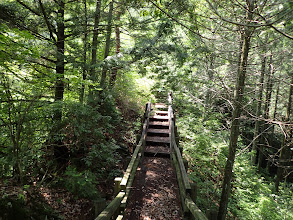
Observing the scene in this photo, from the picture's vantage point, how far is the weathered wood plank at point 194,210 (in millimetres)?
3615

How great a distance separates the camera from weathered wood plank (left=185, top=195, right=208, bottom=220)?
3615 millimetres

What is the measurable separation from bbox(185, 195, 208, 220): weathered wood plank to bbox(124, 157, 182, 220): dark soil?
0.62 m

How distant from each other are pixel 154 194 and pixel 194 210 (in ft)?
5.95

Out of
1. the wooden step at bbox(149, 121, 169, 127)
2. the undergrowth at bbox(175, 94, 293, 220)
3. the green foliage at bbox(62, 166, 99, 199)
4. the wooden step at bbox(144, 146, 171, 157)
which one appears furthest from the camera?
the wooden step at bbox(149, 121, 169, 127)

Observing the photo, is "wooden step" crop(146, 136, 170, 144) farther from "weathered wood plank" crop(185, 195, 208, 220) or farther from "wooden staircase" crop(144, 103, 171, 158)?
"weathered wood plank" crop(185, 195, 208, 220)

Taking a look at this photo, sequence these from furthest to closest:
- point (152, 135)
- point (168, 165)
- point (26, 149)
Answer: point (152, 135) < point (168, 165) < point (26, 149)

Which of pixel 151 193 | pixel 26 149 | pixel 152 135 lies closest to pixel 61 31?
pixel 26 149

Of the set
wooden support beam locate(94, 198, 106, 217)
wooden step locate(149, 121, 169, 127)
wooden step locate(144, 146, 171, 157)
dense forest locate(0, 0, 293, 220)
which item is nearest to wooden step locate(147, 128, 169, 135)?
wooden step locate(149, 121, 169, 127)

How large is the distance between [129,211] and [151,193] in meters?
0.99

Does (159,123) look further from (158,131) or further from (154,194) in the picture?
(154,194)

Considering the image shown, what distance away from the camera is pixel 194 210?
12.9 ft

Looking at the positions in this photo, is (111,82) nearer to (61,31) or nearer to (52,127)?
(61,31)

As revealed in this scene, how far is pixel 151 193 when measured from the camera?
5590 millimetres

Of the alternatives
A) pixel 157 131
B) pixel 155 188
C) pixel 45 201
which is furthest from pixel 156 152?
pixel 45 201
